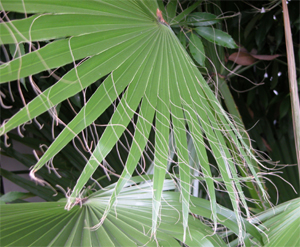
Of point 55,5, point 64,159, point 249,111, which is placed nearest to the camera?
point 55,5

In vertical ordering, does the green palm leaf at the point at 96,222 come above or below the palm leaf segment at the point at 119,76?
below

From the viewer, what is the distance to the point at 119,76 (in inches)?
18.7

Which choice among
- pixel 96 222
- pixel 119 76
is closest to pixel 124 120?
pixel 119 76

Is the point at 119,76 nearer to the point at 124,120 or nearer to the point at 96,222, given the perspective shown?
the point at 124,120

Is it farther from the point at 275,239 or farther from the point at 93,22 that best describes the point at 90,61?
the point at 275,239

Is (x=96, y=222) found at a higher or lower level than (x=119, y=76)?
lower

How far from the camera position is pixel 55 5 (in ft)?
1.24

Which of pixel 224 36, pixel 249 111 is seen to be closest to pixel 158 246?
pixel 224 36

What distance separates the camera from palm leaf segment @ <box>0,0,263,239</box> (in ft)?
1.23

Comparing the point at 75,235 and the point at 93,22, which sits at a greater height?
the point at 93,22

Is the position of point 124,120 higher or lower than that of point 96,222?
higher

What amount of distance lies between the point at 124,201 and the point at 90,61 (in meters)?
0.36

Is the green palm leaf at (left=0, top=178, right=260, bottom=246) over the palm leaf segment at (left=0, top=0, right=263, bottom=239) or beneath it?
beneath

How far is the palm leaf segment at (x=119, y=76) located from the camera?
375mm
